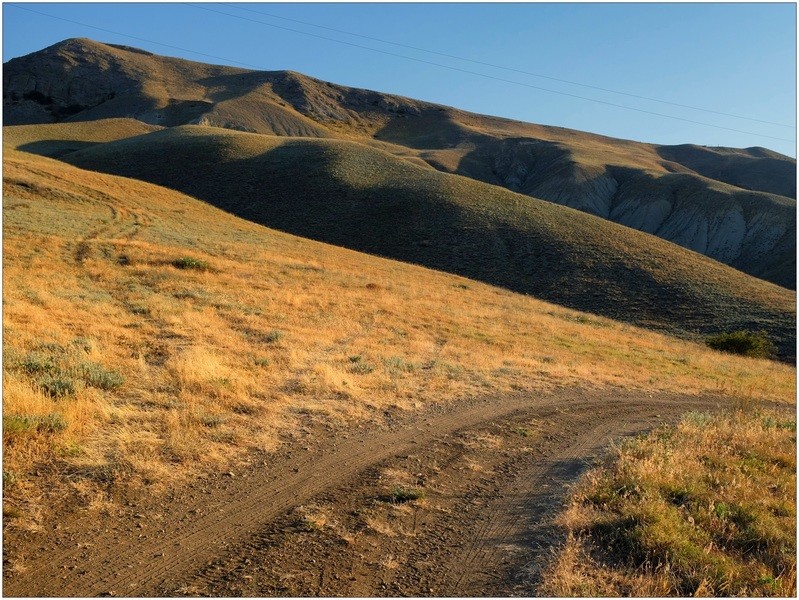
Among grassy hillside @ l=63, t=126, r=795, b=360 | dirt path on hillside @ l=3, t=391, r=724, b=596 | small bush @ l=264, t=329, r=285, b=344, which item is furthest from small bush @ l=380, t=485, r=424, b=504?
grassy hillside @ l=63, t=126, r=795, b=360

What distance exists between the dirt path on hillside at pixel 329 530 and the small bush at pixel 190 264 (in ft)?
59.1

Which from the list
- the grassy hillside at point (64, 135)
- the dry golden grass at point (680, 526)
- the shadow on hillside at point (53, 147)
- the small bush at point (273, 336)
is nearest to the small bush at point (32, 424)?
the dry golden grass at point (680, 526)

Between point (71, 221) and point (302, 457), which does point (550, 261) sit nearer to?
point (71, 221)

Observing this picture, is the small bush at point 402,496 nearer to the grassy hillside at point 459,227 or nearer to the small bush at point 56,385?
the small bush at point 56,385

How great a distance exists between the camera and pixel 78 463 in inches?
277

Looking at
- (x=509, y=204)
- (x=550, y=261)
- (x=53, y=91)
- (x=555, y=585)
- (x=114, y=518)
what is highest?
(x=53, y=91)

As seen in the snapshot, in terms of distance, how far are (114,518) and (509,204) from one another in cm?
6520

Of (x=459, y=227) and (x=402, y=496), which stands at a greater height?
(x=459, y=227)

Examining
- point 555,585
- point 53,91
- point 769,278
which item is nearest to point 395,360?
point 555,585

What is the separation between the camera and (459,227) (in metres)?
60.6

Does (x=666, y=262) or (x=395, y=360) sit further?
(x=666, y=262)

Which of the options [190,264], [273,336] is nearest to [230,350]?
[273,336]

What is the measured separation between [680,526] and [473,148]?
163 metres

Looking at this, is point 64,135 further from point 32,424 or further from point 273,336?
point 32,424
